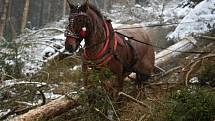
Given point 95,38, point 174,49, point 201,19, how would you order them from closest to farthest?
1. point 95,38
2. point 174,49
3. point 201,19

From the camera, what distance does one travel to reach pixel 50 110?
6656 millimetres

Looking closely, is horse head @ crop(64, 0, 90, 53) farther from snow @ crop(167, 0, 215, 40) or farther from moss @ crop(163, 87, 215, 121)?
snow @ crop(167, 0, 215, 40)

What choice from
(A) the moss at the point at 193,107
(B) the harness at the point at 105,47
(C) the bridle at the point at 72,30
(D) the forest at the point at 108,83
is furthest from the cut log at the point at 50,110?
(A) the moss at the point at 193,107

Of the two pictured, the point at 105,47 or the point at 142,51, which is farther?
the point at 142,51

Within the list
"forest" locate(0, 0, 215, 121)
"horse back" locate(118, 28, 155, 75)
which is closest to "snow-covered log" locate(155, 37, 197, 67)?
"forest" locate(0, 0, 215, 121)

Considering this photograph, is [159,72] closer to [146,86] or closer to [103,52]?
[146,86]

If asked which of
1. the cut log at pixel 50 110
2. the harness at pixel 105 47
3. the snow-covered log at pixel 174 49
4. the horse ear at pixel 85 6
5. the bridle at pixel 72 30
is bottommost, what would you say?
the cut log at pixel 50 110

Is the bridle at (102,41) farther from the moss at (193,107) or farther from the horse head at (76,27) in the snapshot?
the moss at (193,107)

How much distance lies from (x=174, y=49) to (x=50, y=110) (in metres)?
5.01

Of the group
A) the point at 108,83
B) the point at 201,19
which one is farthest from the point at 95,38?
the point at 201,19

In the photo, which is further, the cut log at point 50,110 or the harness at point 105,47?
the harness at point 105,47

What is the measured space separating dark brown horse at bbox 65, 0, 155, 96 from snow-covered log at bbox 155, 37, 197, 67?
8.38 feet

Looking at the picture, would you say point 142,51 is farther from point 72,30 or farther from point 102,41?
point 72,30

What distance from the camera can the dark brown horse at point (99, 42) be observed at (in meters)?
6.50
